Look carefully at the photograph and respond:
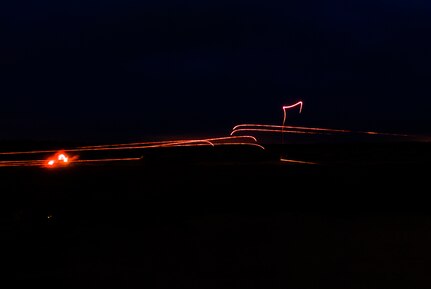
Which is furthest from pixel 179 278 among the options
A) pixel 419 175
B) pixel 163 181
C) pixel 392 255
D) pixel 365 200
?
pixel 419 175

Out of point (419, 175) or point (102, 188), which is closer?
point (102, 188)

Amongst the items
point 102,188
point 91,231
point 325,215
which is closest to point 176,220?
point 91,231

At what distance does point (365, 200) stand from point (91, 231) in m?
6.90

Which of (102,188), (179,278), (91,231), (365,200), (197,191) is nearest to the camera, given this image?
(179,278)

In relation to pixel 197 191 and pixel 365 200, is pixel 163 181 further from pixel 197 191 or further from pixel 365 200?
pixel 365 200

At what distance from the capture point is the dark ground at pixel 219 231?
8234 millimetres

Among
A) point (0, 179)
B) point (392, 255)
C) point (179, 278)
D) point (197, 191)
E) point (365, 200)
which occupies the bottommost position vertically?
point (179, 278)

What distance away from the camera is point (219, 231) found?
11.5m

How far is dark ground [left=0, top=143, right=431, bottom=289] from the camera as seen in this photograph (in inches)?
324

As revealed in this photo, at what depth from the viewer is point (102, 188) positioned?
18.2m

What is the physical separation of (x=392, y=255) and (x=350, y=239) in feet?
4.32

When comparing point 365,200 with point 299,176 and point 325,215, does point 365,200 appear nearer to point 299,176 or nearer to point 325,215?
point 325,215

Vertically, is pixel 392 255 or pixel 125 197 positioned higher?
pixel 125 197

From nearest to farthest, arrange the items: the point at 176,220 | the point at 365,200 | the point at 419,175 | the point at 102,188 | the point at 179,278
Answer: the point at 179,278
the point at 176,220
the point at 365,200
the point at 102,188
the point at 419,175
